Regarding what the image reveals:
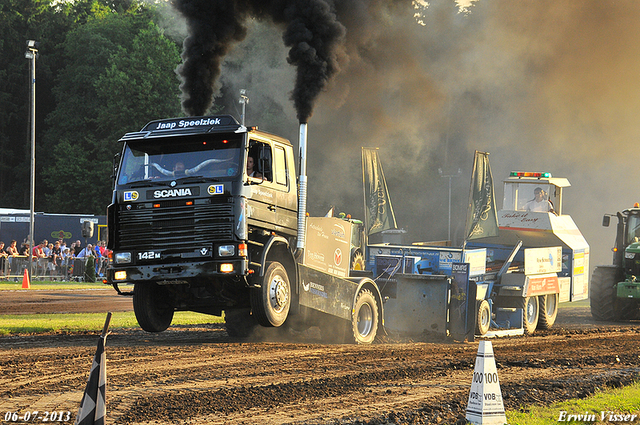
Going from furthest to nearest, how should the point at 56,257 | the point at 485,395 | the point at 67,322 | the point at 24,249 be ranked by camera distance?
the point at 24,249 < the point at 56,257 < the point at 67,322 < the point at 485,395

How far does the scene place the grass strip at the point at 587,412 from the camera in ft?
21.8

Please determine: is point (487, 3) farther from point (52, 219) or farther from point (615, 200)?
point (52, 219)

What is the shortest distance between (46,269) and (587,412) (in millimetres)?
27276

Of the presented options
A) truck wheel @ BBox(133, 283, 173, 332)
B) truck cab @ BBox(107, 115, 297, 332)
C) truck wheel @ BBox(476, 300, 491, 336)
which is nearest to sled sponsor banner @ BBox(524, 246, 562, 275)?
truck wheel @ BBox(476, 300, 491, 336)

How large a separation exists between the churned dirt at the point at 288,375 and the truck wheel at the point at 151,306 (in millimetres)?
368

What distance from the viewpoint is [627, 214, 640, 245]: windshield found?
2003 cm

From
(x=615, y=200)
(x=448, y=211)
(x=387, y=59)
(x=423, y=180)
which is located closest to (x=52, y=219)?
(x=387, y=59)

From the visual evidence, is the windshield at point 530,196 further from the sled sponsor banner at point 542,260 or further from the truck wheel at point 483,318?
the truck wheel at point 483,318

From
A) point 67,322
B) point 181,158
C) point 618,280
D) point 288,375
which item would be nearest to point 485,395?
point 288,375

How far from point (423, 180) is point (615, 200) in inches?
432

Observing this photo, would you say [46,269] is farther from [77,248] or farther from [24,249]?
[77,248]

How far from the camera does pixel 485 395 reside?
5957 millimetres

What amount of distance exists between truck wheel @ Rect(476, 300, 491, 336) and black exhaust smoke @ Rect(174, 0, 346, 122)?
16.6ft

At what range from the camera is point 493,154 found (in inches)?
1506
